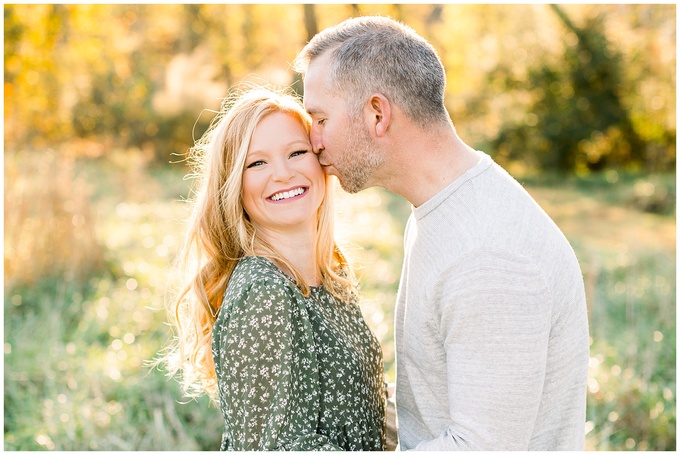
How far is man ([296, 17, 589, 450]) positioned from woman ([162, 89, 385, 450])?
0.12 meters

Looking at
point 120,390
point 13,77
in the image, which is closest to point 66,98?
point 13,77

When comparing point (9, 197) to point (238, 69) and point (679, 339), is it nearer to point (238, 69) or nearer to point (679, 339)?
point (679, 339)

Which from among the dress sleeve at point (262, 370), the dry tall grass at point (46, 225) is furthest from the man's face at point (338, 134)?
the dry tall grass at point (46, 225)

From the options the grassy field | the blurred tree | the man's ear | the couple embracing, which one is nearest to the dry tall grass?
the grassy field

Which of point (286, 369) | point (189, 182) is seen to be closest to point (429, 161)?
point (286, 369)

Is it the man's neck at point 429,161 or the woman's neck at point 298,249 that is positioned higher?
the man's neck at point 429,161

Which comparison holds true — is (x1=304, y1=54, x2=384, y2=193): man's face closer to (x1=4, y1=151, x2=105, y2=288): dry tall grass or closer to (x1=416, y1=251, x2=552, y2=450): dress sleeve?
(x1=416, y1=251, x2=552, y2=450): dress sleeve

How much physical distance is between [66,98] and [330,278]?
16341 millimetres

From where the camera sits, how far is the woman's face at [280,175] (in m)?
2.37

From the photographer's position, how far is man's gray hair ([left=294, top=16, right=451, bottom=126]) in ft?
7.52

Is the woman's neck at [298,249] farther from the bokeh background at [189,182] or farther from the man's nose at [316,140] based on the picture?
the bokeh background at [189,182]

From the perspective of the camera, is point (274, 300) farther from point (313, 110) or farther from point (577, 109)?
point (577, 109)

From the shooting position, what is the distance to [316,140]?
243cm

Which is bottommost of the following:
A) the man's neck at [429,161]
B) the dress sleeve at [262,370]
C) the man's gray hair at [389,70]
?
the dress sleeve at [262,370]
